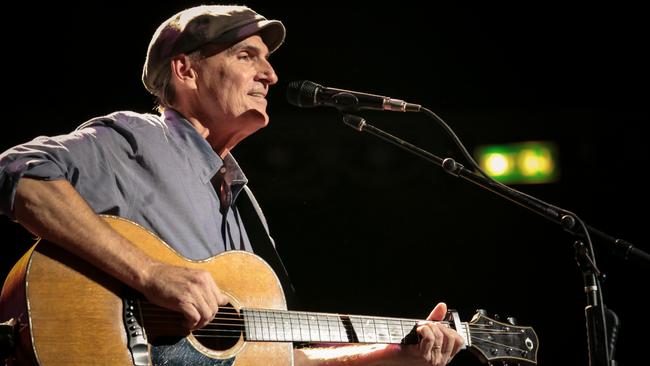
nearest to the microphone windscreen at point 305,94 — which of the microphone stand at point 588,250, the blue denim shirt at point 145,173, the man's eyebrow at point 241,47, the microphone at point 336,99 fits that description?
the microphone at point 336,99

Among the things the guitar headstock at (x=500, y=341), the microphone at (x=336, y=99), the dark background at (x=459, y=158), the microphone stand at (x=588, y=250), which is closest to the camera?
the microphone stand at (x=588, y=250)

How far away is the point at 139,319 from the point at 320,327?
88 cm

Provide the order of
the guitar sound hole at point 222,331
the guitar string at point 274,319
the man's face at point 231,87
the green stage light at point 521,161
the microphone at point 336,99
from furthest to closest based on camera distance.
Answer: the green stage light at point 521,161 < the man's face at point 231,87 < the microphone at point 336,99 < the guitar sound hole at point 222,331 < the guitar string at point 274,319

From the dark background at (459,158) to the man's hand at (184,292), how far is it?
12.6 ft

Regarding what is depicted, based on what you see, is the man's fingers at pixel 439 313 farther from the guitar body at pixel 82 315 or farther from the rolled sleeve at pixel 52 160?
the rolled sleeve at pixel 52 160

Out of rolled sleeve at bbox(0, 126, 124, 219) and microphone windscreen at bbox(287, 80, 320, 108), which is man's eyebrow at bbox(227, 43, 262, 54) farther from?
rolled sleeve at bbox(0, 126, 124, 219)

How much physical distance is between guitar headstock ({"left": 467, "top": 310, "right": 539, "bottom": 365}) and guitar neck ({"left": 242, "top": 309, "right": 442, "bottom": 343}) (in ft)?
1.15

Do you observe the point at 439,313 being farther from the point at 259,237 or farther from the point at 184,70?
the point at 184,70

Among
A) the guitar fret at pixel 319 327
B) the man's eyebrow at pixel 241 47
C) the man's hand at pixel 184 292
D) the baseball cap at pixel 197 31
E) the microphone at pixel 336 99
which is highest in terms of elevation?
the baseball cap at pixel 197 31

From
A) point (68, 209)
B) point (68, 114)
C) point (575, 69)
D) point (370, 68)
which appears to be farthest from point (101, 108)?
point (575, 69)

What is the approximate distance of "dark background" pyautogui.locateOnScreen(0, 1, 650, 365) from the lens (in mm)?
6461

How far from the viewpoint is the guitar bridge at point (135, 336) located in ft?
7.80

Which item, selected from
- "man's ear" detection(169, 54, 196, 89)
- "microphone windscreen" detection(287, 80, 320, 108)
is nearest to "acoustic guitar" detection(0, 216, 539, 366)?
"microphone windscreen" detection(287, 80, 320, 108)

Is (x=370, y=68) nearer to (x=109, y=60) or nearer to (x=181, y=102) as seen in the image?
(x=109, y=60)
